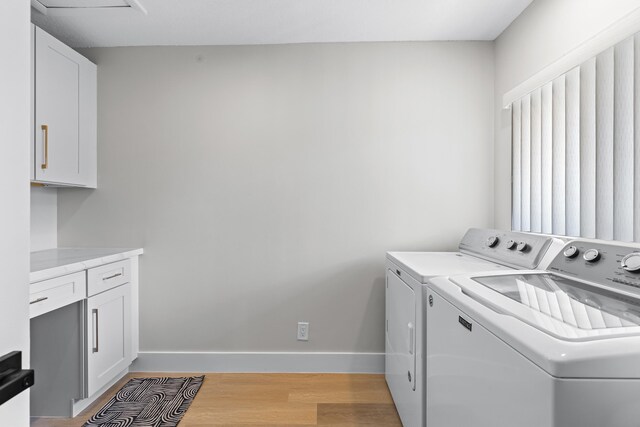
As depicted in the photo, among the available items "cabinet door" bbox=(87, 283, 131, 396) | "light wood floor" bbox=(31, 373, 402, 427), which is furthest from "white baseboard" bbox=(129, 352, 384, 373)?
"cabinet door" bbox=(87, 283, 131, 396)

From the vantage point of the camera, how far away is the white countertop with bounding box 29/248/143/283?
5.59 ft

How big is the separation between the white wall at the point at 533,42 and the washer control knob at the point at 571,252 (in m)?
0.87

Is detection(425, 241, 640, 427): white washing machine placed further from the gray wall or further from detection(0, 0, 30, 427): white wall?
the gray wall

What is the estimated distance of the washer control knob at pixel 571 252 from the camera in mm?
1355

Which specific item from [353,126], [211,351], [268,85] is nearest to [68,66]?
[268,85]

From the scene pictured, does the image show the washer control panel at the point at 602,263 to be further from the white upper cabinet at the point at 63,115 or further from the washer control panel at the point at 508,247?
the white upper cabinet at the point at 63,115

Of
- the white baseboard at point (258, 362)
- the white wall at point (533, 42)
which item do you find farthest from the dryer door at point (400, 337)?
the white wall at point (533, 42)

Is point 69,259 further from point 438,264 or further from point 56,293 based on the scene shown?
point 438,264

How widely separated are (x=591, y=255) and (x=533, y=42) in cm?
134

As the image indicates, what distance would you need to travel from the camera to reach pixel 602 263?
120 cm

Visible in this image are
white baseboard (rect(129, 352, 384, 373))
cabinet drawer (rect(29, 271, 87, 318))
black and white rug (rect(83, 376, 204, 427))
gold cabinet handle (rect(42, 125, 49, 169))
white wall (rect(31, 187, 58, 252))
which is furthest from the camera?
white baseboard (rect(129, 352, 384, 373))

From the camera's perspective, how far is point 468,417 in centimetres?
101

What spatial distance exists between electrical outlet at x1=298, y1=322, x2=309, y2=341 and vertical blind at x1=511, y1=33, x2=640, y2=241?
1.50m

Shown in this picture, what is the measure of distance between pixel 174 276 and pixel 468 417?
6.78ft
